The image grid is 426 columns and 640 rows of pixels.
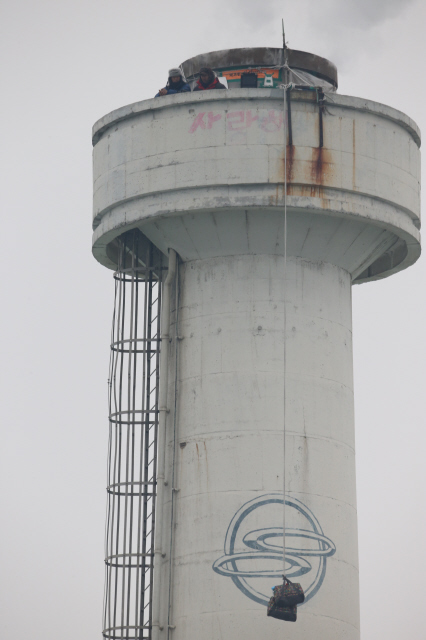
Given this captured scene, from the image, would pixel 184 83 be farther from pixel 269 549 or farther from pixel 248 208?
pixel 269 549

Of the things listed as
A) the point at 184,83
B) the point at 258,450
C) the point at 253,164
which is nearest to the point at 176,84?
the point at 184,83

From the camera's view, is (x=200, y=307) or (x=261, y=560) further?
(x=200, y=307)

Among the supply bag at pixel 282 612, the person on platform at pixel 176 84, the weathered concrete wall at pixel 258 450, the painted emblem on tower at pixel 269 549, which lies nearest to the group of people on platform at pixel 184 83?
the person on platform at pixel 176 84

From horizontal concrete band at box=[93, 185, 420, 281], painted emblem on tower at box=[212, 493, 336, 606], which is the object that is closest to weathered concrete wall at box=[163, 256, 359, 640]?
painted emblem on tower at box=[212, 493, 336, 606]

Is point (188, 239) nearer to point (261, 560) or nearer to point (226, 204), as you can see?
point (226, 204)

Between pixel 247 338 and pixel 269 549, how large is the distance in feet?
14.3

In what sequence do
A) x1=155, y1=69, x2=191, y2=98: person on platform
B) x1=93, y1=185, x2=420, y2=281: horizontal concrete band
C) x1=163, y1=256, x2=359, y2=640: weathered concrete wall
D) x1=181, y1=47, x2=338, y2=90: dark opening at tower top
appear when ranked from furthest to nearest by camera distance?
1. x1=181, y1=47, x2=338, y2=90: dark opening at tower top
2. x1=155, y1=69, x2=191, y2=98: person on platform
3. x1=93, y1=185, x2=420, y2=281: horizontal concrete band
4. x1=163, y1=256, x2=359, y2=640: weathered concrete wall

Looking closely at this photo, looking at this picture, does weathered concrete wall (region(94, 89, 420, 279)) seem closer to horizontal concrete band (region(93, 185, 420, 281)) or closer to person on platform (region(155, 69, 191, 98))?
horizontal concrete band (region(93, 185, 420, 281))

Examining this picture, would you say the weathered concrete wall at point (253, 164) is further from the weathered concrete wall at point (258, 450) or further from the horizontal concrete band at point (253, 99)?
the weathered concrete wall at point (258, 450)

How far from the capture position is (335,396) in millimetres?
30469

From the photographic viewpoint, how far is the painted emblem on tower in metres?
28.7

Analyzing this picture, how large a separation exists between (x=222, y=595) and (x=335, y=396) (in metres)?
4.85

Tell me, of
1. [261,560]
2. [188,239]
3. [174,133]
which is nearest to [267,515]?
[261,560]

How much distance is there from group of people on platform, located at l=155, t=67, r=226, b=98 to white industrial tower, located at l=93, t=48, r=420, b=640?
0.69 m
